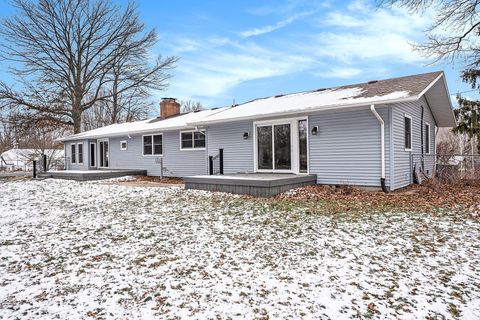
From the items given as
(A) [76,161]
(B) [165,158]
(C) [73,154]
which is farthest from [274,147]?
(C) [73,154]

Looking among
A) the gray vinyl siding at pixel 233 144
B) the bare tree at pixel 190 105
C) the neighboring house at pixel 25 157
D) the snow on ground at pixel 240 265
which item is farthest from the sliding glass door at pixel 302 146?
the bare tree at pixel 190 105

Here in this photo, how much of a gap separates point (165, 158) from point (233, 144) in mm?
4512

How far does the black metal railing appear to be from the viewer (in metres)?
11.9

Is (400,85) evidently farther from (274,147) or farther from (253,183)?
(253,183)

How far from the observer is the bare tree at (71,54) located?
22.0 meters

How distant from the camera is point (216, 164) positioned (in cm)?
1221

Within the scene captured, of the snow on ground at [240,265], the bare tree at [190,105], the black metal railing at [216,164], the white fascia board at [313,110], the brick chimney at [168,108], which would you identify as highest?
the bare tree at [190,105]

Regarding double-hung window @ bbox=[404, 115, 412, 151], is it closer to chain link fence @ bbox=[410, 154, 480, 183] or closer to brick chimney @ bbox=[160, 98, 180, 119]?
chain link fence @ bbox=[410, 154, 480, 183]

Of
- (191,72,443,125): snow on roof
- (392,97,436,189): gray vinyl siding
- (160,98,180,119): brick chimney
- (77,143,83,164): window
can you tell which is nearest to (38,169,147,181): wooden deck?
(77,143,83,164): window

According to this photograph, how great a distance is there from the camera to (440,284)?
3.25m

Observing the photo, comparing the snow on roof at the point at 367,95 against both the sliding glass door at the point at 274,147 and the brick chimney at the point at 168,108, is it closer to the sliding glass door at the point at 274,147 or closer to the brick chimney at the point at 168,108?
the sliding glass door at the point at 274,147

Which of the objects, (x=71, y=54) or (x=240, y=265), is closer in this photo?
(x=240, y=265)

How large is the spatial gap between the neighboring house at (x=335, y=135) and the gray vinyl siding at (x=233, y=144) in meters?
0.04

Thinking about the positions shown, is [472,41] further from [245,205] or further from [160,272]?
[160,272]
